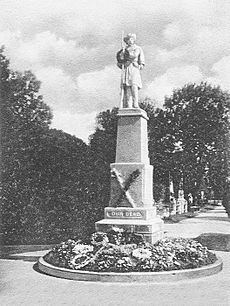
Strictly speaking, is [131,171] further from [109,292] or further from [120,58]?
[109,292]

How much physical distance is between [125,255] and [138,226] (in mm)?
1430

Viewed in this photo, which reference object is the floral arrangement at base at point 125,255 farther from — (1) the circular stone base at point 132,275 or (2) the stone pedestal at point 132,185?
(2) the stone pedestal at point 132,185

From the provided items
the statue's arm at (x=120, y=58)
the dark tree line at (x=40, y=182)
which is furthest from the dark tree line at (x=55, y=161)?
the statue's arm at (x=120, y=58)

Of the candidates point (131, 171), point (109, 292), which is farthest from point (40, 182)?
point (109, 292)

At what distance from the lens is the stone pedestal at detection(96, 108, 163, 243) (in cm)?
1181

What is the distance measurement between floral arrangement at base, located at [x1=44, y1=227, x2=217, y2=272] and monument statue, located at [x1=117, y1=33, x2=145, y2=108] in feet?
12.2

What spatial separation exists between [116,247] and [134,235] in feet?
3.01

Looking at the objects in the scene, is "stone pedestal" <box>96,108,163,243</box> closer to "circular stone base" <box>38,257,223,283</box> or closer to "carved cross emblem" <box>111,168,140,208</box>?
"carved cross emblem" <box>111,168,140,208</box>

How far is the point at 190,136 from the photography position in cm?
3291

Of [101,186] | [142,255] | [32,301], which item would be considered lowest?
[32,301]

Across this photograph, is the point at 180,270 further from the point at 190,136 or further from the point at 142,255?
the point at 190,136

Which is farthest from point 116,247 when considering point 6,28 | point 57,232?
point 57,232

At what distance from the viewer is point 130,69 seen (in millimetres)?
12844

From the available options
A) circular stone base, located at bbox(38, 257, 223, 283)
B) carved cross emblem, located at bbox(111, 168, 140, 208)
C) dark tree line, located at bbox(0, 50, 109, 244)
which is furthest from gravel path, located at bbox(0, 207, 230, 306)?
dark tree line, located at bbox(0, 50, 109, 244)
